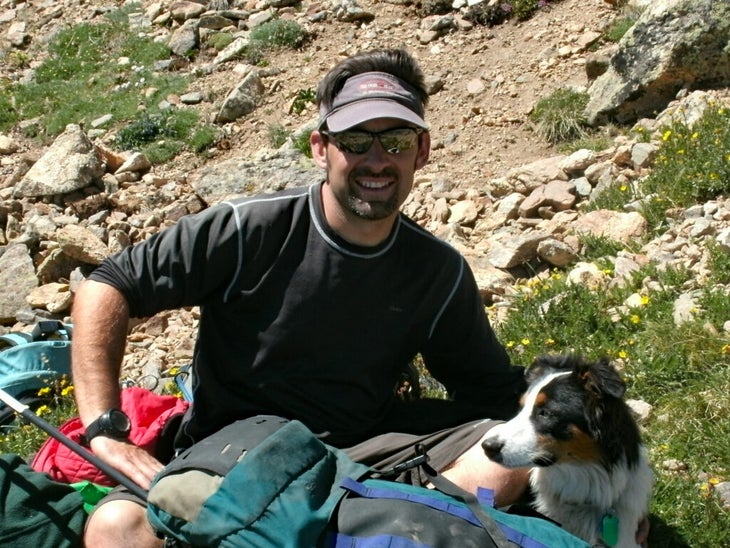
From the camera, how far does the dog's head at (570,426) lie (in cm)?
345

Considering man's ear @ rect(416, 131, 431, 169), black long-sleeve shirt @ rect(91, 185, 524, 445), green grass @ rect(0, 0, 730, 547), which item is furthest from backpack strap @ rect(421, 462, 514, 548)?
green grass @ rect(0, 0, 730, 547)

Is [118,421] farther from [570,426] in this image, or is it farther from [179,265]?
[570,426]

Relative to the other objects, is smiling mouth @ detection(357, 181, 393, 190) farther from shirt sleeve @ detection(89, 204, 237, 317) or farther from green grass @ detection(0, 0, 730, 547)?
green grass @ detection(0, 0, 730, 547)

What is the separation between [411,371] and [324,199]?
3.05ft

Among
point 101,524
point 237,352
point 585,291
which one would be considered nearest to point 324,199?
point 237,352

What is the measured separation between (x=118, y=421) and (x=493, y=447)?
4.66ft

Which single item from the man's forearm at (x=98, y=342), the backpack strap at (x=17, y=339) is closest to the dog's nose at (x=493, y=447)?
the man's forearm at (x=98, y=342)

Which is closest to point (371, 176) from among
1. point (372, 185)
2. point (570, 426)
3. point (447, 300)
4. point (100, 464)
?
point (372, 185)

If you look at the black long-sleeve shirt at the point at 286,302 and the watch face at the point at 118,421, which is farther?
the black long-sleeve shirt at the point at 286,302

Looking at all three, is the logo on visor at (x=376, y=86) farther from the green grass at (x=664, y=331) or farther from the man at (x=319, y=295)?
the green grass at (x=664, y=331)

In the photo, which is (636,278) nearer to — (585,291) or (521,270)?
(585,291)

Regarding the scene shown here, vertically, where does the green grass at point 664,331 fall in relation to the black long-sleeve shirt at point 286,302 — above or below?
below

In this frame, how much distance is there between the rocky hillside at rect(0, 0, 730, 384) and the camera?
661 centimetres

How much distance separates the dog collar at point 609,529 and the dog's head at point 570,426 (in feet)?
0.74
